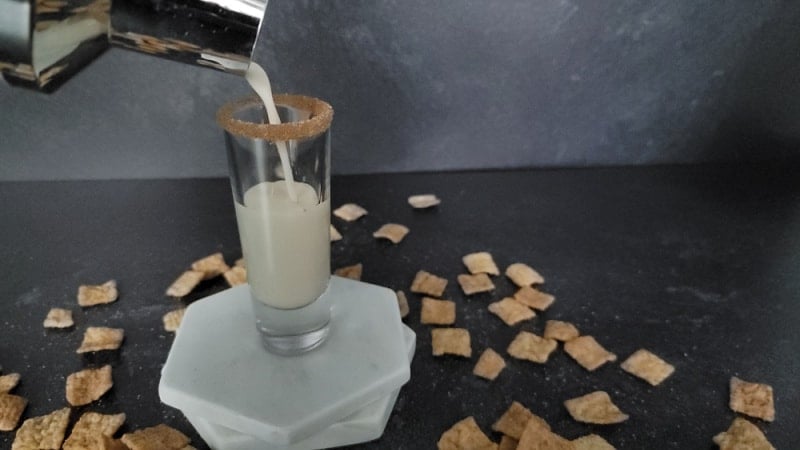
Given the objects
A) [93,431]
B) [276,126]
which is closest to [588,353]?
[276,126]

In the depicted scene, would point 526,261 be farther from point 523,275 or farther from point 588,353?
point 588,353

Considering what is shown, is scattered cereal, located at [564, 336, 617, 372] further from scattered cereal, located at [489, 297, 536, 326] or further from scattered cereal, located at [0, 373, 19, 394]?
scattered cereal, located at [0, 373, 19, 394]

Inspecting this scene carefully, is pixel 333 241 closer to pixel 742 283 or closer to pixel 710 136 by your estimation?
pixel 742 283

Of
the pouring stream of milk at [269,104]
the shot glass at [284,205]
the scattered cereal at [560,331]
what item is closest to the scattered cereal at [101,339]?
the shot glass at [284,205]

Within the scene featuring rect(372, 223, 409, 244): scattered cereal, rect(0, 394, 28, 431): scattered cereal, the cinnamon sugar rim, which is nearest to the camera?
the cinnamon sugar rim

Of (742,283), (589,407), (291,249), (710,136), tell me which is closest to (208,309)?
(291,249)

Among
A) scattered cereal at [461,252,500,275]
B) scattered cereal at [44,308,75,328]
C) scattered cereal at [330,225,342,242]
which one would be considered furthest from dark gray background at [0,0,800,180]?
scattered cereal at [44,308,75,328]
